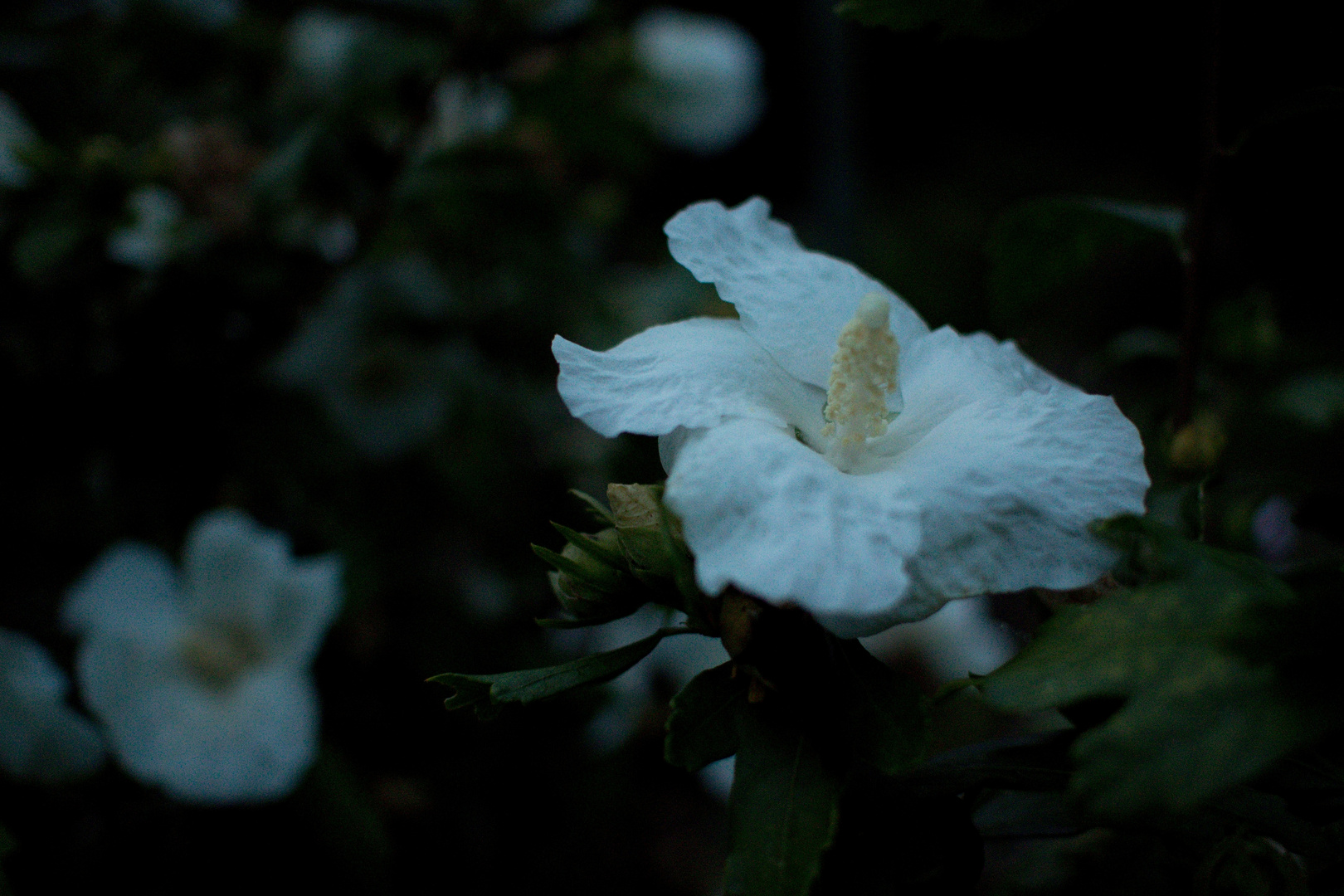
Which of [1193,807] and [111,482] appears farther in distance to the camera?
[111,482]

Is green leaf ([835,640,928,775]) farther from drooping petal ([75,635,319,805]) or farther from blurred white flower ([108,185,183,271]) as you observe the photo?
blurred white flower ([108,185,183,271])

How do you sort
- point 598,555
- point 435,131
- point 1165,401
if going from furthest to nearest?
point 435,131
point 1165,401
point 598,555

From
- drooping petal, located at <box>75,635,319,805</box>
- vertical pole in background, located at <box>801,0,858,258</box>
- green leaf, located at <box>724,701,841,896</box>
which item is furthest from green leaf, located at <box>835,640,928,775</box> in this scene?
vertical pole in background, located at <box>801,0,858,258</box>

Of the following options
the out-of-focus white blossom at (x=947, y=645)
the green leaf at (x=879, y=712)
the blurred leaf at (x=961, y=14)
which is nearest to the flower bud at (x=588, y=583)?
the green leaf at (x=879, y=712)

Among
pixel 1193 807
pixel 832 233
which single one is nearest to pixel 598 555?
pixel 1193 807

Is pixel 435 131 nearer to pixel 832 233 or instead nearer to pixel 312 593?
pixel 312 593
